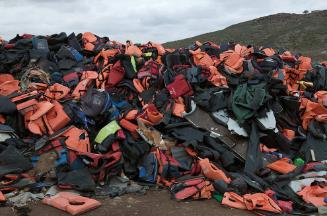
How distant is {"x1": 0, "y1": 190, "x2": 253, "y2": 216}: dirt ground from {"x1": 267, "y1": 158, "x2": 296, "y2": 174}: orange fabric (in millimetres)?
1526

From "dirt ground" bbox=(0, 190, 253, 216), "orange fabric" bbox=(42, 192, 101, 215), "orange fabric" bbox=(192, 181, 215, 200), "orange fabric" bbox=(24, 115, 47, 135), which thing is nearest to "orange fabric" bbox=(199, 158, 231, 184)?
"orange fabric" bbox=(192, 181, 215, 200)

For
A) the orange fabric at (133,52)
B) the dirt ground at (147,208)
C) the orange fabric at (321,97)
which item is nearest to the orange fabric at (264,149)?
the dirt ground at (147,208)

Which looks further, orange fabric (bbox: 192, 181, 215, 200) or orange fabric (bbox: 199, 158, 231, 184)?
orange fabric (bbox: 199, 158, 231, 184)

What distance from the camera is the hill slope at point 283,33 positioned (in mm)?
36719

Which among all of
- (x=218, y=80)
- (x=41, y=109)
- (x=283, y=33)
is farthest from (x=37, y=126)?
(x=283, y=33)

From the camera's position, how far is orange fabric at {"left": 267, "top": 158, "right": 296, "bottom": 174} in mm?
7332

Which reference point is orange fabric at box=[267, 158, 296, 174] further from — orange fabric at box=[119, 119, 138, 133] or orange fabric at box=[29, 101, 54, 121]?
orange fabric at box=[29, 101, 54, 121]

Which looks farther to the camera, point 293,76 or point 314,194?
point 293,76

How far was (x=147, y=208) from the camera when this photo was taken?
6137 millimetres

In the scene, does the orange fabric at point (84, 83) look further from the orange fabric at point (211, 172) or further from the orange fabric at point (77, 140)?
the orange fabric at point (211, 172)

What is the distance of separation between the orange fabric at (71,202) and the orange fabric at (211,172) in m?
1.77

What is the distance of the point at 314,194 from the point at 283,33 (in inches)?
1449

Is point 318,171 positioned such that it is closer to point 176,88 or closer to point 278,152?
point 278,152

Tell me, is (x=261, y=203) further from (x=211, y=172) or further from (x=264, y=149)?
(x=264, y=149)
